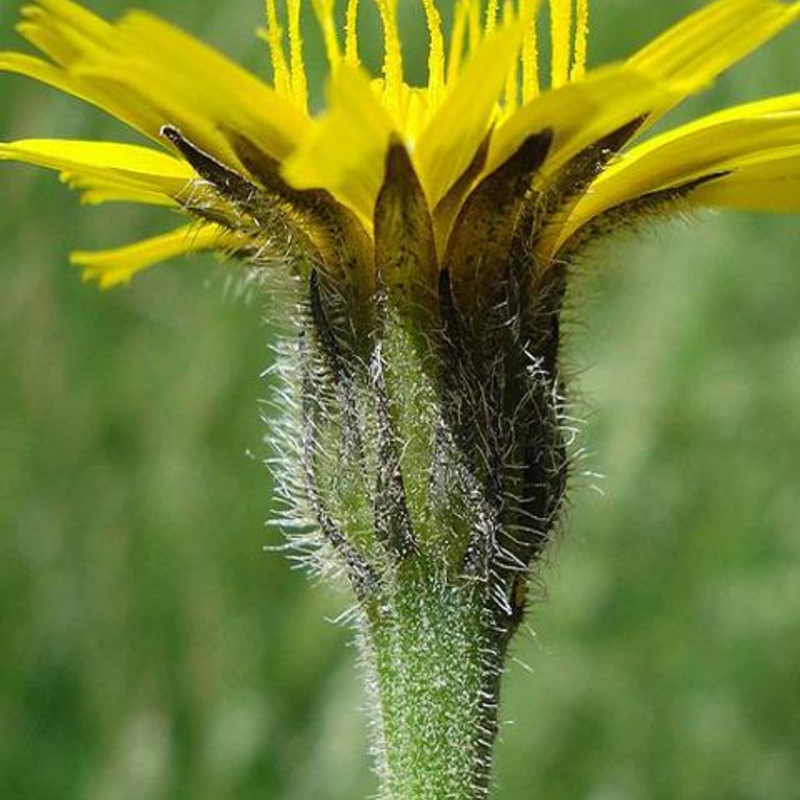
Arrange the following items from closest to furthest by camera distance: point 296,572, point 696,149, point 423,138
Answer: point 423,138 < point 696,149 < point 296,572

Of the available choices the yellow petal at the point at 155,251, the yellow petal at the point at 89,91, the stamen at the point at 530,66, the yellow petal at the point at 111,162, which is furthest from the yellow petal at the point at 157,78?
the stamen at the point at 530,66

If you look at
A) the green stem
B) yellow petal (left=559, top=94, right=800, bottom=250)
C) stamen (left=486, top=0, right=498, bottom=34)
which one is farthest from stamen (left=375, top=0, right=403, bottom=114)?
the green stem

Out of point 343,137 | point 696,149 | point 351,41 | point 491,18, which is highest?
point 491,18

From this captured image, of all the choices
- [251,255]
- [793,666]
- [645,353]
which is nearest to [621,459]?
[645,353]

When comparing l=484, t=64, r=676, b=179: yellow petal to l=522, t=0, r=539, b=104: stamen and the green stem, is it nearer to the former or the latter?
l=522, t=0, r=539, b=104: stamen

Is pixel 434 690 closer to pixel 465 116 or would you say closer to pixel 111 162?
pixel 465 116

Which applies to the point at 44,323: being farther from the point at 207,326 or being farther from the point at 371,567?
the point at 371,567

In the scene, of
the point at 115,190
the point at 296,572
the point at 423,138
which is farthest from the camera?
the point at 296,572

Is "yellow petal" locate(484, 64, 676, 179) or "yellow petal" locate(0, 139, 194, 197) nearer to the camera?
"yellow petal" locate(484, 64, 676, 179)

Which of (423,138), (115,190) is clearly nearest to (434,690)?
(423,138)
